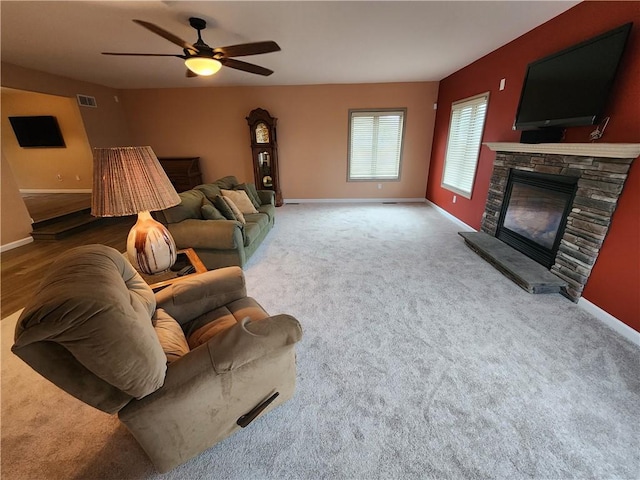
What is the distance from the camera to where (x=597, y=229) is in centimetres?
214

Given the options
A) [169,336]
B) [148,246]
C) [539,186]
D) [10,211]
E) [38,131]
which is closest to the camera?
[169,336]

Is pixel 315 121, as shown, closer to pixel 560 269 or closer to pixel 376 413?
pixel 560 269

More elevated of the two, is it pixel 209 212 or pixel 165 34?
pixel 165 34

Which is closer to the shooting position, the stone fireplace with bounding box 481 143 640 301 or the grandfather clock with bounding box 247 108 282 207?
the stone fireplace with bounding box 481 143 640 301

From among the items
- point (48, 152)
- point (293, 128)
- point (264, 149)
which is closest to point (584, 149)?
point (293, 128)

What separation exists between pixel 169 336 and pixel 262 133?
196 inches

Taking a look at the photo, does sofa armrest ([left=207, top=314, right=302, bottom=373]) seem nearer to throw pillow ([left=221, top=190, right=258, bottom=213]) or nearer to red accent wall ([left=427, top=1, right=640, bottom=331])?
red accent wall ([left=427, top=1, right=640, bottom=331])

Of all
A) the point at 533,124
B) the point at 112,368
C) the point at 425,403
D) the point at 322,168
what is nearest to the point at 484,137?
the point at 533,124

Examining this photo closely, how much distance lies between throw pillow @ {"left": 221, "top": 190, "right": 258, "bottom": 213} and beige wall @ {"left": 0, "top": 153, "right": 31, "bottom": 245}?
304 centimetres

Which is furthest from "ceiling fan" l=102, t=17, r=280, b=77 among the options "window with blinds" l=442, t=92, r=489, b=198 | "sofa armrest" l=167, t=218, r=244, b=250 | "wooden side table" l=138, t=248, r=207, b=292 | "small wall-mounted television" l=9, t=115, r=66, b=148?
"small wall-mounted television" l=9, t=115, r=66, b=148

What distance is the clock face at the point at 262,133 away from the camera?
537cm

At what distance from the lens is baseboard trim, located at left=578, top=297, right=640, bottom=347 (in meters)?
1.90

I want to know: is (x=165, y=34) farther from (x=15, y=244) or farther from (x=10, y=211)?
(x=15, y=244)

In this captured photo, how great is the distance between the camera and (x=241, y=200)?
368cm
